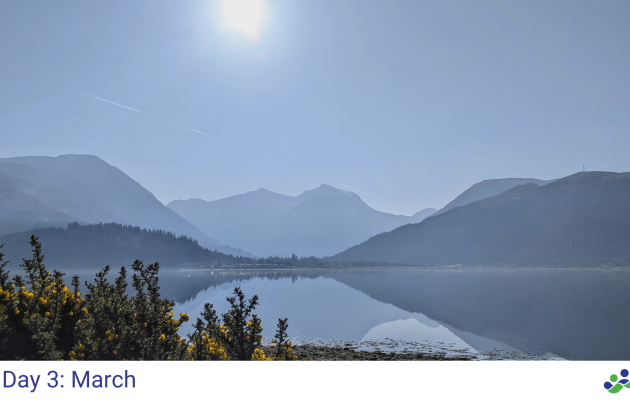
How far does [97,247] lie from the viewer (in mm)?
140750

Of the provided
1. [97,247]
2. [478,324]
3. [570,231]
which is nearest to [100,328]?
[478,324]

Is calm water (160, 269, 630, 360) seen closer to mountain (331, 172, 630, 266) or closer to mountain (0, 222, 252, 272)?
mountain (0, 222, 252, 272)

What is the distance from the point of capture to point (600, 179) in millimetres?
187125

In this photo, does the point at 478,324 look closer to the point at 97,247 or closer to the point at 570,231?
the point at 97,247

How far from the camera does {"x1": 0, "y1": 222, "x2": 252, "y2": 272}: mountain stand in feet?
436

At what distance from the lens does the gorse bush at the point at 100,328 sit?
766 centimetres

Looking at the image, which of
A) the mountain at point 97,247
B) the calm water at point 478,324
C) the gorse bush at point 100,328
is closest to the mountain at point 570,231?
the mountain at point 97,247
